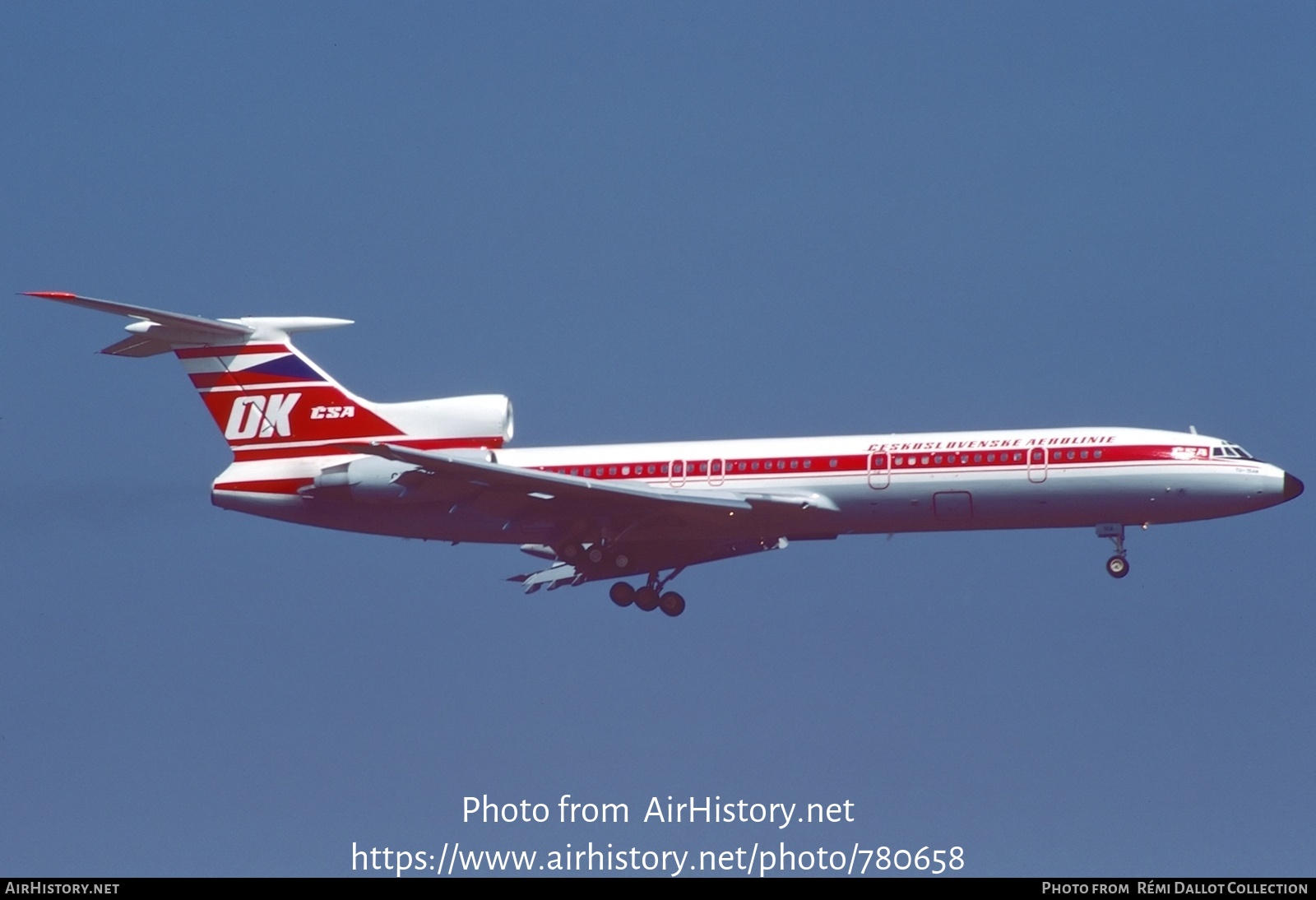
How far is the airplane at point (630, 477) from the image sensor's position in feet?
132

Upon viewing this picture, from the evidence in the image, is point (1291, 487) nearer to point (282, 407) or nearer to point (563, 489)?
point (563, 489)

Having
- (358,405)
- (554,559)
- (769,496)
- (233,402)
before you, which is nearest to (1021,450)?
(769,496)

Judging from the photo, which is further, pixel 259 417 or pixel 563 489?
pixel 259 417

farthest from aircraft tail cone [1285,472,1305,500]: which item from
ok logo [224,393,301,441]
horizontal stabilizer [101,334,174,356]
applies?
horizontal stabilizer [101,334,174,356]

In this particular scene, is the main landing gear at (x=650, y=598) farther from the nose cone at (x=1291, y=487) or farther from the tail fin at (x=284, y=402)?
the nose cone at (x=1291, y=487)

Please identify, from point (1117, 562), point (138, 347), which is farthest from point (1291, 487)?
point (138, 347)

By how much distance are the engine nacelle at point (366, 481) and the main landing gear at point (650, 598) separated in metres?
5.43

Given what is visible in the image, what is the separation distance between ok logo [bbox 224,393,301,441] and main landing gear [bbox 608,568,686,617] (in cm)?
802

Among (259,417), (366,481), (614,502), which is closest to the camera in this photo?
(614,502)

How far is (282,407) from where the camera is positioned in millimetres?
43031

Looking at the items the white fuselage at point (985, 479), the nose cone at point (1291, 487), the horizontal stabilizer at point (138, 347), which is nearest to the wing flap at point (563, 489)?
the white fuselage at point (985, 479)

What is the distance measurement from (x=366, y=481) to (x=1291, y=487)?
19.3m

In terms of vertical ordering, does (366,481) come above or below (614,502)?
above

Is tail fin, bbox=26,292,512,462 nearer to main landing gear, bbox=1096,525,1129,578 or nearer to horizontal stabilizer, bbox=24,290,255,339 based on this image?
horizontal stabilizer, bbox=24,290,255,339
